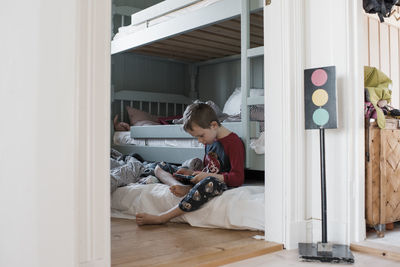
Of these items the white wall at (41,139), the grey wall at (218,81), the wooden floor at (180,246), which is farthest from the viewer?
the grey wall at (218,81)

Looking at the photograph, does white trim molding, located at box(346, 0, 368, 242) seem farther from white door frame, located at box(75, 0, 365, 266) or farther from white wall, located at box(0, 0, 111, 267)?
white wall, located at box(0, 0, 111, 267)

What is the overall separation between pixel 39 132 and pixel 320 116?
3.39 feet

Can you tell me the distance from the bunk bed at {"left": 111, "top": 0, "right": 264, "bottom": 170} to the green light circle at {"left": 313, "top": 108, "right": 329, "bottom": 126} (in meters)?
0.63

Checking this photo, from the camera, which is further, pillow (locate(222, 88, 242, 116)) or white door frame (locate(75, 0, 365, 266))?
pillow (locate(222, 88, 242, 116))

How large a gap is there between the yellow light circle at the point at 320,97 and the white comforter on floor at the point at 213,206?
0.55m

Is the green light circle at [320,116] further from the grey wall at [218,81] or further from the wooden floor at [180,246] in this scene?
the grey wall at [218,81]

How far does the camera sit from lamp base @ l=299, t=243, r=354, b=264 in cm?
150

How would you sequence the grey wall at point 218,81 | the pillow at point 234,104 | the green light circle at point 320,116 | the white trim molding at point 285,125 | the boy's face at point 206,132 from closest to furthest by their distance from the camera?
the green light circle at point 320,116 < the white trim molding at point 285,125 < the boy's face at point 206,132 < the pillow at point 234,104 < the grey wall at point 218,81

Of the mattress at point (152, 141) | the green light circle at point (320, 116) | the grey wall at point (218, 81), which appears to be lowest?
the mattress at point (152, 141)

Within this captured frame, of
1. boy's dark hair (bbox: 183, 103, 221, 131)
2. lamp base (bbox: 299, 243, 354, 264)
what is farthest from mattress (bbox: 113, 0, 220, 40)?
lamp base (bbox: 299, 243, 354, 264)

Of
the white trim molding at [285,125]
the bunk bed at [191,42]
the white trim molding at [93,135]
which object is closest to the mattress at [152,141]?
the bunk bed at [191,42]

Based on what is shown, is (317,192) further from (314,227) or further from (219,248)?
(219,248)

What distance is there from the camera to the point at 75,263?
102 centimetres

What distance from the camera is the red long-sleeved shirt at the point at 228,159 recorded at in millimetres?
2145
